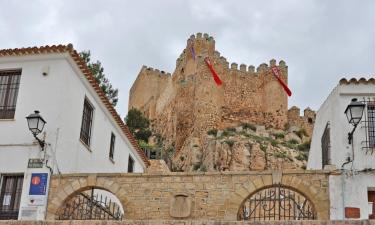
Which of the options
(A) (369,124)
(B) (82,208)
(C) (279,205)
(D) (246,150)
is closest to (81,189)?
(B) (82,208)

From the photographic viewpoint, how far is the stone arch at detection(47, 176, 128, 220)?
1627 cm

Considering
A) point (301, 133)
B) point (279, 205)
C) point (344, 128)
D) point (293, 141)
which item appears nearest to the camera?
point (279, 205)

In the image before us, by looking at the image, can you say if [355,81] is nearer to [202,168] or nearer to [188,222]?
[188,222]

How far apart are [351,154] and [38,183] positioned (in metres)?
8.90

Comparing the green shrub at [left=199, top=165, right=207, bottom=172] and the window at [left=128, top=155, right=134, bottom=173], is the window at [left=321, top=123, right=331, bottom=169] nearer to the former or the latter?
the window at [left=128, top=155, right=134, bottom=173]

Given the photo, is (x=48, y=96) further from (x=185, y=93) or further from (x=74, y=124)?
(x=185, y=93)

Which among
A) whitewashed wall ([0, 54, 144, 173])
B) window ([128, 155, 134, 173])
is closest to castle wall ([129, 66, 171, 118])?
window ([128, 155, 134, 173])

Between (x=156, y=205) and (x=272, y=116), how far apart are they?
33.9 metres

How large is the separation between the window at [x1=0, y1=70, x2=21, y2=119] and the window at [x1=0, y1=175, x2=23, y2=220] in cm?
193

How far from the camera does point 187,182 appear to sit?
53.1 ft

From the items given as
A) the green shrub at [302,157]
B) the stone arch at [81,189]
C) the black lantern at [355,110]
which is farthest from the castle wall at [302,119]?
the stone arch at [81,189]

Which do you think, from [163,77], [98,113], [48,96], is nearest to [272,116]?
[163,77]

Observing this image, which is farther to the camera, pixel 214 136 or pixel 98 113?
pixel 214 136

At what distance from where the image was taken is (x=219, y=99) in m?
48.6
